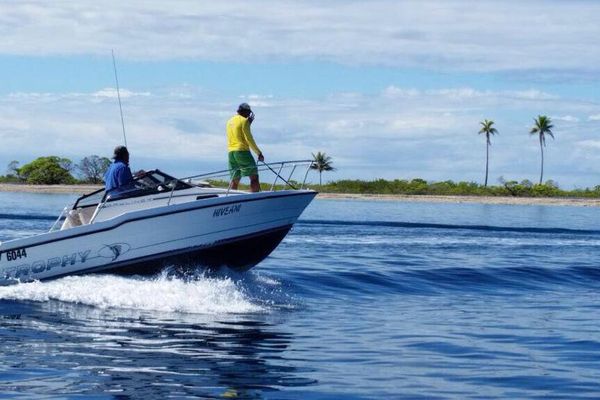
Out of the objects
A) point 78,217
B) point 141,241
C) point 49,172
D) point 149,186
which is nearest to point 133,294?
point 141,241

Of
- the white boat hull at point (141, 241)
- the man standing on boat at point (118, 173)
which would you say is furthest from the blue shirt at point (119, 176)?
the white boat hull at point (141, 241)

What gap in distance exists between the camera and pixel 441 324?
1504cm

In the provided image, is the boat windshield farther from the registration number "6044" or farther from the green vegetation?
the green vegetation

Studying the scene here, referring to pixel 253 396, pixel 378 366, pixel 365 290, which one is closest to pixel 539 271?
pixel 365 290

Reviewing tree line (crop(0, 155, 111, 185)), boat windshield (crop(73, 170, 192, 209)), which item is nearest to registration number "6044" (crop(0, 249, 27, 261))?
boat windshield (crop(73, 170, 192, 209))

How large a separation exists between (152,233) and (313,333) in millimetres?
3233

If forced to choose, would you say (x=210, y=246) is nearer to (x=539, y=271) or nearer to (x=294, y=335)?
(x=294, y=335)

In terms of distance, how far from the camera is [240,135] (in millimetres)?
16250

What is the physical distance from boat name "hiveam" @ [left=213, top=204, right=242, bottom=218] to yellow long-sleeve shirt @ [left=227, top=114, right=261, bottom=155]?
3.15 ft

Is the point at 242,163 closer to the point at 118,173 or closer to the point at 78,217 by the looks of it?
the point at 118,173

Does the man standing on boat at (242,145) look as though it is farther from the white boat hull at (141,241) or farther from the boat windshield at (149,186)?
the boat windshield at (149,186)

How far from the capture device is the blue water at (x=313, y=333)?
10430 millimetres

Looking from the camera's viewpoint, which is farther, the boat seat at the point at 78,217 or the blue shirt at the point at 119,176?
the boat seat at the point at 78,217

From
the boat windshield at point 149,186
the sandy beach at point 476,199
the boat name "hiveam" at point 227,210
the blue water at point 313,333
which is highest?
the boat windshield at point 149,186
